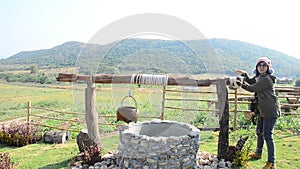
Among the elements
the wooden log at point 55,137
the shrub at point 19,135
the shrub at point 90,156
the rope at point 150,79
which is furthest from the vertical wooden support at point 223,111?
the shrub at point 19,135

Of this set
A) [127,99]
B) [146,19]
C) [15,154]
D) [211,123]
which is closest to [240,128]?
[211,123]

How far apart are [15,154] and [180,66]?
3767 mm

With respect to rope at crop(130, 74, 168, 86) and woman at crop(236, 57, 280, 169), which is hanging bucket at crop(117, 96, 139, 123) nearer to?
rope at crop(130, 74, 168, 86)

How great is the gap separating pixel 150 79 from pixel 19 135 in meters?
4.02

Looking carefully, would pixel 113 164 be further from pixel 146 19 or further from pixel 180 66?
pixel 146 19

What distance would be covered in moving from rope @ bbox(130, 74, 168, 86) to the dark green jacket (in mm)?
1215

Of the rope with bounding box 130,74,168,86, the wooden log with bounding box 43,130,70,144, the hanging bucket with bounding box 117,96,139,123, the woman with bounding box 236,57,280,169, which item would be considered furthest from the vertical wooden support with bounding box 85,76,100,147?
Answer: the woman with bounding box 236,57,280,169

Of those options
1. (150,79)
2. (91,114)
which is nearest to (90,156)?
(91,114)

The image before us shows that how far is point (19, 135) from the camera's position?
6.34 meters

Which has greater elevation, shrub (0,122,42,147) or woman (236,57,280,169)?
woman (236,57,280,169)

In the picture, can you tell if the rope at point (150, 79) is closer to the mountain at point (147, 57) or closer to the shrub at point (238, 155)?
the mountain at point (147, 57)

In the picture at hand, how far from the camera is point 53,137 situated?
20.9ft

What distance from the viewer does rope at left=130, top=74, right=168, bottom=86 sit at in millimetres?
4141

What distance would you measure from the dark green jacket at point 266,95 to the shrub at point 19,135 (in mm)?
5130
